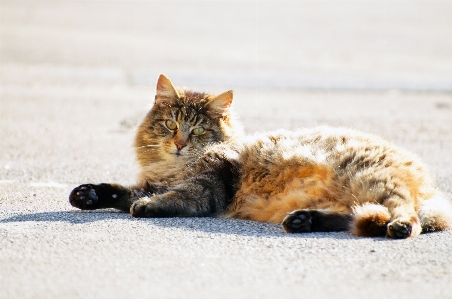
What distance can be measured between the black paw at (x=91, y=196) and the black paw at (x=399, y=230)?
1.92 metres

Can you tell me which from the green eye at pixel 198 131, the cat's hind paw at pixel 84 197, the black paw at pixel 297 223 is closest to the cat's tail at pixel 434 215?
the black paw at pixel 297 223

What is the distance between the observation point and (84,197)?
4.73m

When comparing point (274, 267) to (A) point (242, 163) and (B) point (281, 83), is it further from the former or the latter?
(B) point (281, 83)

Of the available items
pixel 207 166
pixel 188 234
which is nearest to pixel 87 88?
pixel 207 166

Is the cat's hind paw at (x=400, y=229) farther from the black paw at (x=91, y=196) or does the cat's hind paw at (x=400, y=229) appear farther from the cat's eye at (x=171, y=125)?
the cat's eye at (x=171, y=125)

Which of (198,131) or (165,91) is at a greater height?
(165,91)

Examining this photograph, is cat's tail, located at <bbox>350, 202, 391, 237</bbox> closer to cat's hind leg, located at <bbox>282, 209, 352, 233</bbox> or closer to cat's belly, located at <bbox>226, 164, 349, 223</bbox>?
cat's hind leg, located at <bbox>282, 209, 352, 233</bbox>

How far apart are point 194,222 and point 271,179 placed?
63 centimetres

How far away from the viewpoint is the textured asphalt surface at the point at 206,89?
334cm

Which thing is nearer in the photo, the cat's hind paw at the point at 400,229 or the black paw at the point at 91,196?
the cat's hind paw at the point at 400,229

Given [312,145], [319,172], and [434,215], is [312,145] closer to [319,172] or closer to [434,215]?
[319,172]

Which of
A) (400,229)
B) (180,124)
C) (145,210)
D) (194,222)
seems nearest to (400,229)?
(400,229)

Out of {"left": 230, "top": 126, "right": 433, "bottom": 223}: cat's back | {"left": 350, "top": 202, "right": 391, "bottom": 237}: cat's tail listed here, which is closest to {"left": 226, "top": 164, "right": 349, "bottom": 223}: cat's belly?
{"left": 230, "top": 126, "right": 433, "bottom": 223}: cat's back

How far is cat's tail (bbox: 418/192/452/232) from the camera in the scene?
433cm
